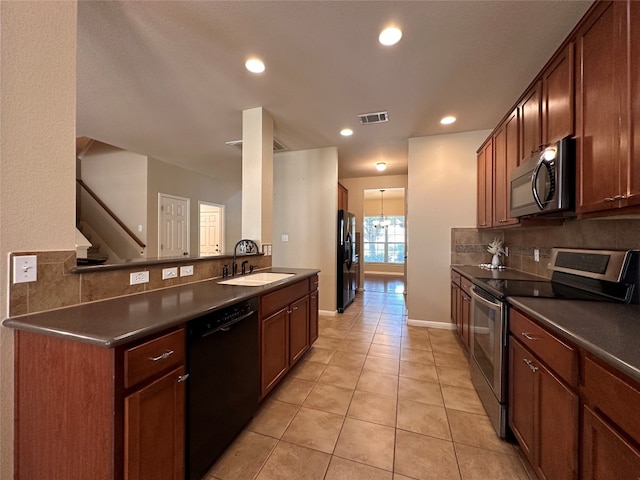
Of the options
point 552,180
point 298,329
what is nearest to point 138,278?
point 298,329

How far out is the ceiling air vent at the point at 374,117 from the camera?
10.0 feet

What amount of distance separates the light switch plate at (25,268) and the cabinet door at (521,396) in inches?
95.4

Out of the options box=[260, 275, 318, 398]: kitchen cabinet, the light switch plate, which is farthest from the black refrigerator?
the light switch plate

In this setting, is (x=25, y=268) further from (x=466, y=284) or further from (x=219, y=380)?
(x=466, y=284)

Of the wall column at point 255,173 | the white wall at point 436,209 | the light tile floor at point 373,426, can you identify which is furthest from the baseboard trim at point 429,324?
the wall column at point 255,173

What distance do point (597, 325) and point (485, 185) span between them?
7.96ft

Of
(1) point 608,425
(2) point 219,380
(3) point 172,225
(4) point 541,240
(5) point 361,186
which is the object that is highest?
(5) point 361,186

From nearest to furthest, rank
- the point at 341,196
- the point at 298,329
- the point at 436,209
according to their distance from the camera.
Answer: the point at 298,329 → the point at 436,209 → the point at 341,196

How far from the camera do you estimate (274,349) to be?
2033mm

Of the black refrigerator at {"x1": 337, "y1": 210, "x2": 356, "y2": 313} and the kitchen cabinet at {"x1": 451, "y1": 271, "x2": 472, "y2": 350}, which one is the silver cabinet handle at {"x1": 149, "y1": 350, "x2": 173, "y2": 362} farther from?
the black refrigerator at {"x1": 337, "y1": 210, "x2": 356, "y2": 313}

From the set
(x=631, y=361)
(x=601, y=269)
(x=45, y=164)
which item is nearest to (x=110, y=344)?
(x=45, y=164)

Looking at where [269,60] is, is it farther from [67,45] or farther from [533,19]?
[533,19]

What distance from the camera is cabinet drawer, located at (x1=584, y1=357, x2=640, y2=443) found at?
0.77m

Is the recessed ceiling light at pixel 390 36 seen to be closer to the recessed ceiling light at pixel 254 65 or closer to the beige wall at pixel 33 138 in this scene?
the recessed ceiling light at pixel 254 65
